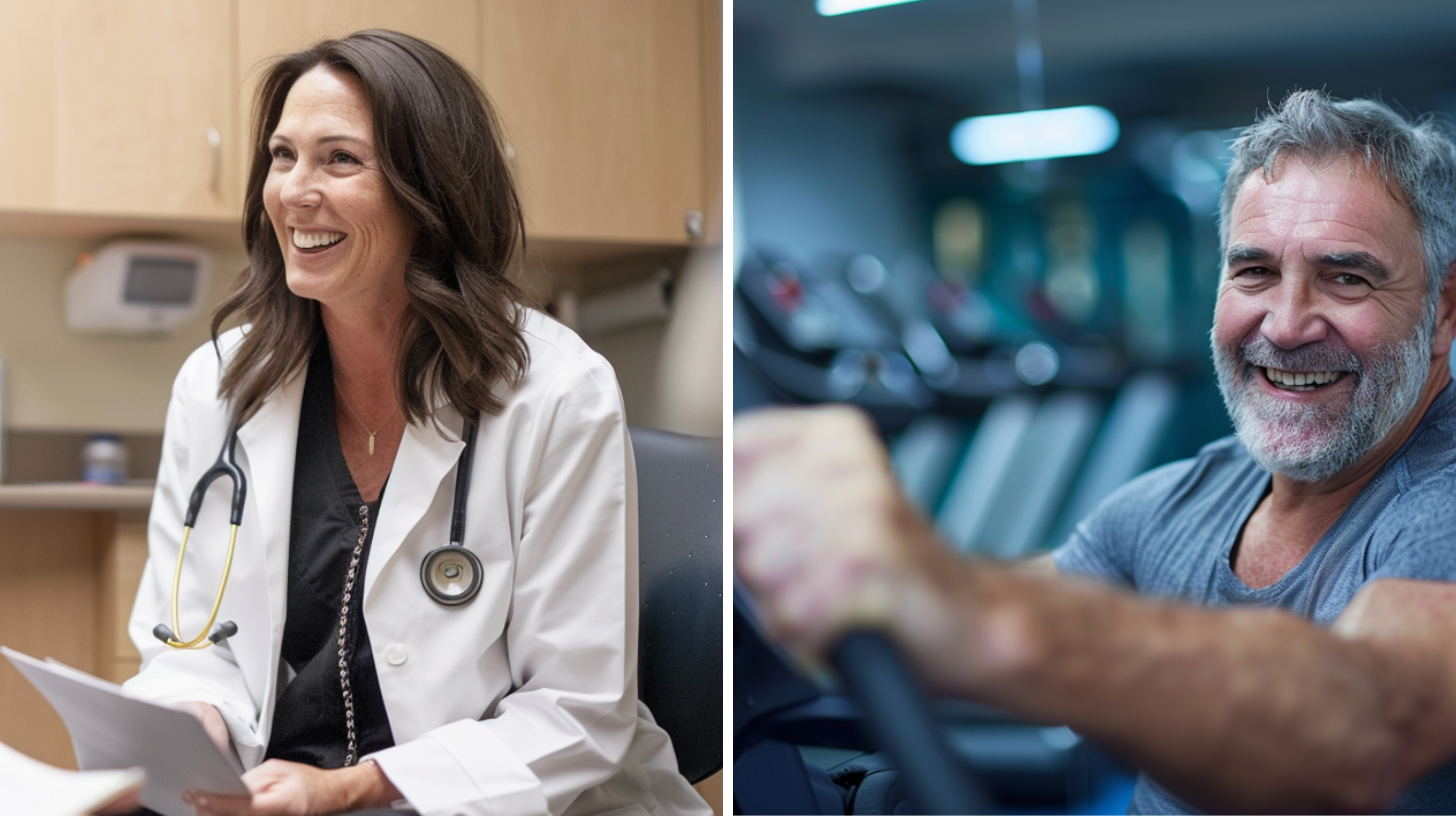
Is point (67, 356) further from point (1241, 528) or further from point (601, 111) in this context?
point (1241, 528)

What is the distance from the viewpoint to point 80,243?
6.86 feet

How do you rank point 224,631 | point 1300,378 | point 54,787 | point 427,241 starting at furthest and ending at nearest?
point 427,241
point 224,631
point 1300,378
point 54,787

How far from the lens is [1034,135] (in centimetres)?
136

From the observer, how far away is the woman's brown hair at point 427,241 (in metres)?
1.39

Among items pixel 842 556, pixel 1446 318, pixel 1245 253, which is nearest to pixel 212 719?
pixel 842 556

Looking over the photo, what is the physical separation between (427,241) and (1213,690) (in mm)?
1031

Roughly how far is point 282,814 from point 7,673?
1.02 meters

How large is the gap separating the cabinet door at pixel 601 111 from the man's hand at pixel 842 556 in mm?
657

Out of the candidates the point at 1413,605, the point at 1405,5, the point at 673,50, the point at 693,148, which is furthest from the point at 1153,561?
the point at 673,50

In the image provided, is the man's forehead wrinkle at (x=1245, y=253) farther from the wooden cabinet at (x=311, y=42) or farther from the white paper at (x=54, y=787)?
the white paper at (x=54, y=787)

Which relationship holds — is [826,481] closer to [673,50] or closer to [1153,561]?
[1153,561]

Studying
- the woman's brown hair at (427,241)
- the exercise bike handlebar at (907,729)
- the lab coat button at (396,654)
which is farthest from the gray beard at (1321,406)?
the lab coat button at (396,654)

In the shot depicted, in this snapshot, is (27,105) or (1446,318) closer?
(1446,318)

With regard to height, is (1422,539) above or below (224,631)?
above
